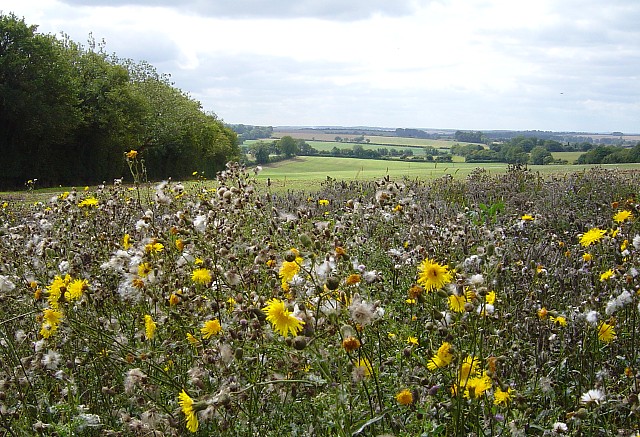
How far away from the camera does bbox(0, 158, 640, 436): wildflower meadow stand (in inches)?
92.9

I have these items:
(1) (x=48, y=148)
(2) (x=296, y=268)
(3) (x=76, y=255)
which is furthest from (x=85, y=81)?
(2) (x=296, y=268)

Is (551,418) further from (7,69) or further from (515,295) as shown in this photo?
(7,69)

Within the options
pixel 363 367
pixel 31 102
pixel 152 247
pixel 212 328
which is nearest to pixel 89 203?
pixel 152 247

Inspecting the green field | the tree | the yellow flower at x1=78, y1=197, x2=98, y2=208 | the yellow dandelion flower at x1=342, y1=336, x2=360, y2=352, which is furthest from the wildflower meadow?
the tree

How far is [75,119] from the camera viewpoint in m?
34.3

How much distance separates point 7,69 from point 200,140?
19.3 m

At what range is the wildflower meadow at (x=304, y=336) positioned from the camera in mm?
2359

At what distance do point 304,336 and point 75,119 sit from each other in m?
35.5

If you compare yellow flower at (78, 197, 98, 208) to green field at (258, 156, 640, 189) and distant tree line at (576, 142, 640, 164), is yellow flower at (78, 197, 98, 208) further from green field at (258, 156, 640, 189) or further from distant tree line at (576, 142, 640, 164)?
distant tree line at (576, 142, 640, 164)

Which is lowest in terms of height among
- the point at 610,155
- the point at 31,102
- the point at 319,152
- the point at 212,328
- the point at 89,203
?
→ the point at 212,328

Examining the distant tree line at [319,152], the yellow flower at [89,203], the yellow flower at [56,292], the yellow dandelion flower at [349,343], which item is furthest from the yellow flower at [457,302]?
the distant tree line at [319,152]

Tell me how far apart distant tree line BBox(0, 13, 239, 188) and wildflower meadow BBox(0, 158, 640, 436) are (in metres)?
30.4

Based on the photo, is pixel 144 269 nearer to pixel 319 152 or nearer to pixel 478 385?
pixel 478 385

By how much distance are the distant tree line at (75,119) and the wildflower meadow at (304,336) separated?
30.4 meters
